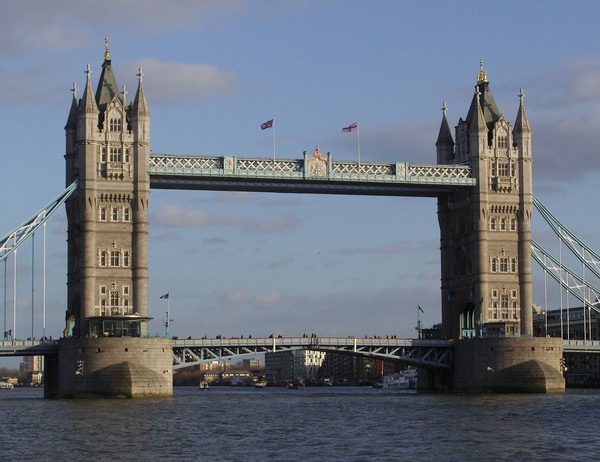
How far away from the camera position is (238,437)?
87.0 metres

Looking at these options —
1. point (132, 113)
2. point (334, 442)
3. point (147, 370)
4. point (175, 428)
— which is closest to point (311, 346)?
point (147, 370)

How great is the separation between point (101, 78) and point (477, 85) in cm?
4231

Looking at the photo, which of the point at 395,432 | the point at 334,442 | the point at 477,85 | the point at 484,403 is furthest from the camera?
the point at 477,85

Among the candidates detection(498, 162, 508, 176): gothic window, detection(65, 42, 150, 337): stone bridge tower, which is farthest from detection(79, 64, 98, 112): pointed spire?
detection(498, 162, 508, 176): gothic window

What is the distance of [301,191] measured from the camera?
150250mm

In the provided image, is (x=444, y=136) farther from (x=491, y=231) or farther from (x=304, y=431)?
(x=304, y=431)

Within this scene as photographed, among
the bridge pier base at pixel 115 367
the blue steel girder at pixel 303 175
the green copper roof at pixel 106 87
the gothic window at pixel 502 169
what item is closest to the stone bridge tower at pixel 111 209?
the green copper roof at pixel 106 87

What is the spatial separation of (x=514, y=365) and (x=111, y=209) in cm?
4364

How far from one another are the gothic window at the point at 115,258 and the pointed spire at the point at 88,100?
46.4 feet

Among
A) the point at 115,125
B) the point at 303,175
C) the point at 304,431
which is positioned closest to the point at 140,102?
the point at 115,125

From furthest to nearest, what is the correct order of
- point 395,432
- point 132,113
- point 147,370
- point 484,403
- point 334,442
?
point 132,113 → point 147,370 → point 484,403 → point 395,432 → point 334,442

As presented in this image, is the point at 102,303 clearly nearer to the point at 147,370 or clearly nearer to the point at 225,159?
the point at 147,370

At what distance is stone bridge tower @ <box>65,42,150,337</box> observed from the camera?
13925cm

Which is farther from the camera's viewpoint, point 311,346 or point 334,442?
point 311,346
